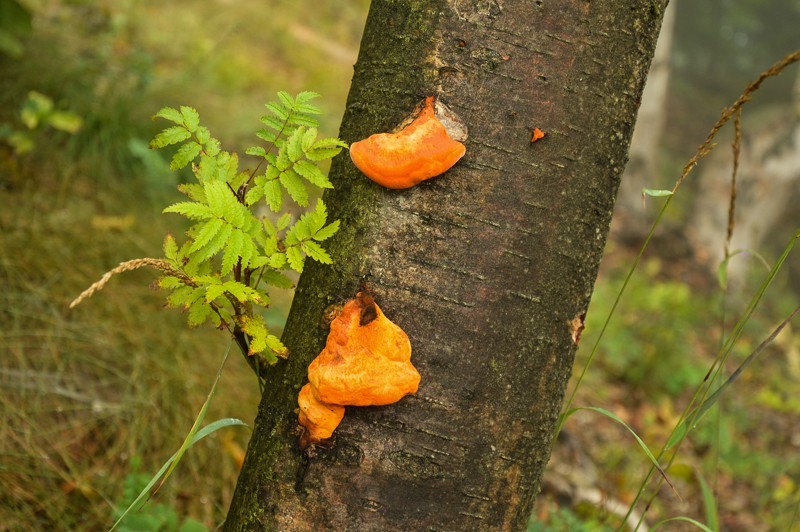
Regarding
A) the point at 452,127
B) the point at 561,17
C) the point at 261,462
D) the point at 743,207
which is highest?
the point at 561,17

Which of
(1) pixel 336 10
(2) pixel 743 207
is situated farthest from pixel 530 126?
(1) pixel 336 10

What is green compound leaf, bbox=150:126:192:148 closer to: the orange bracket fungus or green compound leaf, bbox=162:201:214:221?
green compound leaf, bbox=162:201:214:221

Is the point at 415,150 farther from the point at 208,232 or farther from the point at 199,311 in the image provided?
the point at 199,311

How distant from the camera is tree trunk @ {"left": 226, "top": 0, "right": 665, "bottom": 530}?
3.82 feet

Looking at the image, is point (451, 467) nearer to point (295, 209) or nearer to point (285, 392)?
point (285, 392)

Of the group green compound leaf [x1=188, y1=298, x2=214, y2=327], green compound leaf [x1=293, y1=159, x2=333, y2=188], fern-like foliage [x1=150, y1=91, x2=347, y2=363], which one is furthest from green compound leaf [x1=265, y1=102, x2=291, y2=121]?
green compound leaf [x1=188, y1=298, x2=214, y2=327]

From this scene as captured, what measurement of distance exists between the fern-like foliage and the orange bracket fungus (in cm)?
8

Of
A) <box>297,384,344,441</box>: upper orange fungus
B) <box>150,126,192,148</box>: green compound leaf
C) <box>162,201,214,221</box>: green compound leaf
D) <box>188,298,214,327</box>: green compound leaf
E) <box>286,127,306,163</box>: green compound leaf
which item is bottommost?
<box>297,384,344,441</box>: upper orange fungus

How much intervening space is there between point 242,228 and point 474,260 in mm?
426

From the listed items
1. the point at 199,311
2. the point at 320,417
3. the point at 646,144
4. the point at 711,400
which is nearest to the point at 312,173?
the point at 199,311

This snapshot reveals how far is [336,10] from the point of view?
11938 millimetres

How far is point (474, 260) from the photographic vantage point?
1170 millimetres

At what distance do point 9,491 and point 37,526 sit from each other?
131mm

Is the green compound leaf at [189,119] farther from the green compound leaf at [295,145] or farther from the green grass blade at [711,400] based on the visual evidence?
the green grass blade at [711,400]
